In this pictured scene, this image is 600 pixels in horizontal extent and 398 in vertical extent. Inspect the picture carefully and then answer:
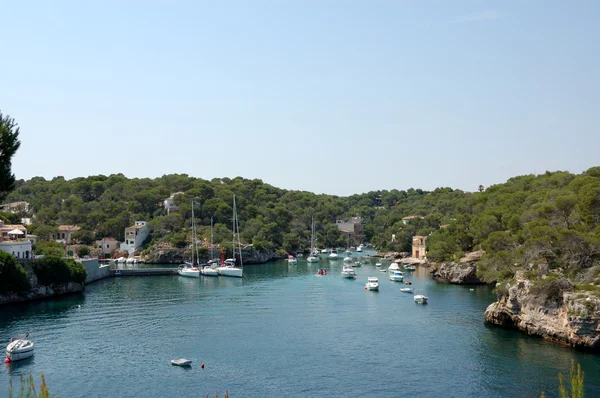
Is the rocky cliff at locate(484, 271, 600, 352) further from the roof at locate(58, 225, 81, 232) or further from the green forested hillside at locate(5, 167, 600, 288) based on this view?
the roof at locate(58, 225, 81, 232)

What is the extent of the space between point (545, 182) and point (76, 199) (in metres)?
87.4

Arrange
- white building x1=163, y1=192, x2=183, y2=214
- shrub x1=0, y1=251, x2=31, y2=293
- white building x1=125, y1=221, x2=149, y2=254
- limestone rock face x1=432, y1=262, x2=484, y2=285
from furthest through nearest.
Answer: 1. white building x1=163, y1=192, x2=183, y2=214
2. white building x1=125, y1=221, x2=149, y2=254
3. limestone rock face x1=432, y1=262, x2=484, y2=285
4. shrub x1=0, y1=251, x2=31, y2=293

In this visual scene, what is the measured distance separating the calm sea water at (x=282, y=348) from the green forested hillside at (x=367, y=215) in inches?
294

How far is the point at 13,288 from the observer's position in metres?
55.9

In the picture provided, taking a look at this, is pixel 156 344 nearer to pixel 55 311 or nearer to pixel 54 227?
pixel 55 311

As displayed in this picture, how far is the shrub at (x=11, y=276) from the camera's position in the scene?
2153 inches

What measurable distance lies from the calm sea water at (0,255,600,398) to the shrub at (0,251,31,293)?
7.44 ft

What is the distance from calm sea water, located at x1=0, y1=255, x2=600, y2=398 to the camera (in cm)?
3173

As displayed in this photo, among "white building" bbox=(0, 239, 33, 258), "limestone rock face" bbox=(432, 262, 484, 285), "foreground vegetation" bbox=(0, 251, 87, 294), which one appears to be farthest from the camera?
"limestone rock face" bbox=(432, 262, 484, 285)

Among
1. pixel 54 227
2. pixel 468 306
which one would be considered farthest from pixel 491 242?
pixel 54 227

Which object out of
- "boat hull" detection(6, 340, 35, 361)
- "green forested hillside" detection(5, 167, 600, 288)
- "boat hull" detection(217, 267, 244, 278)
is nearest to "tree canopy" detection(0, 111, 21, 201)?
"boat hull" detection(6, 340, 35, 361)

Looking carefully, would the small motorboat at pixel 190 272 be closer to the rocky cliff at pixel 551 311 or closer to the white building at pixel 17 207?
the rocky cliff at pixel 551 311

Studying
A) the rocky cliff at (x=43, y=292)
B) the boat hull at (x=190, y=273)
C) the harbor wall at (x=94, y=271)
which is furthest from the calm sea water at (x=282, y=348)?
the boat hull at (x=190, y=273)

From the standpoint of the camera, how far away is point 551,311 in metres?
40.4
